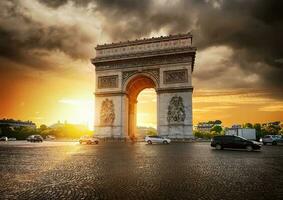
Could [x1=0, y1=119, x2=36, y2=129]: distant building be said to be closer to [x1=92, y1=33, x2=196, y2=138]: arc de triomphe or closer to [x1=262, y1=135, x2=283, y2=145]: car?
[x1=92, y1=33, x2=196, y2=138]: arc de triomphe

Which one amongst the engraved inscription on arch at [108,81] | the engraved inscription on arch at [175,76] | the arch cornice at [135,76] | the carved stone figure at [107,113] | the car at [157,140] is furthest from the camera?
the engraved inscription on arch at [108,81]

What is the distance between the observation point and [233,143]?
23.7 meters

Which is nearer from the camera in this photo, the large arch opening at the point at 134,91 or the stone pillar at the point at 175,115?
the stone pillar at the point at 175,115

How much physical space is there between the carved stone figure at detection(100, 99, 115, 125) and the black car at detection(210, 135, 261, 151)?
65.7 ft

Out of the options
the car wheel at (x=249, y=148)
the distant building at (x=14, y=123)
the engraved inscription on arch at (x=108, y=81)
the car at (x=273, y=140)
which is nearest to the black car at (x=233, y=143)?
the car wheel at (x=249, y=148)

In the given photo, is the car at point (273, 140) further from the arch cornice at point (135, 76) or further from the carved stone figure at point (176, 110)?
the arch cornice at point (135, 76)

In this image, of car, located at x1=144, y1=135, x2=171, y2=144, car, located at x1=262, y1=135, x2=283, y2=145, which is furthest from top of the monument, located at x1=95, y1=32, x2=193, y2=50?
car, located at x1=262, y1=135, x2=283, y2=145

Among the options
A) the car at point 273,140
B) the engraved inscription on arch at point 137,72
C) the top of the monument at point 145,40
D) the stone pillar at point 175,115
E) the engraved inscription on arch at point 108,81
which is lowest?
the car at point 273,140

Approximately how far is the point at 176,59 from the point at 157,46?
11.3ft

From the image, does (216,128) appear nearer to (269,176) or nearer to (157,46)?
(157,46)

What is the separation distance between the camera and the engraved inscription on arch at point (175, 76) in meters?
39.1

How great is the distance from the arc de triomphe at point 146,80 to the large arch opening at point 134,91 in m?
0.16

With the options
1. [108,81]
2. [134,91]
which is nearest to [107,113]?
[108,81]

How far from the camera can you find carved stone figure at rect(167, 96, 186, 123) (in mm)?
→ 38219
